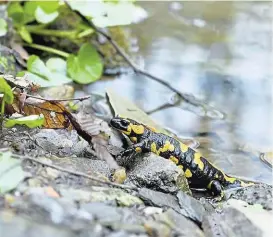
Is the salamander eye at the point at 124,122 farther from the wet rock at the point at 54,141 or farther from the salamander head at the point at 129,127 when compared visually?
the wet rock at the point at 54,141

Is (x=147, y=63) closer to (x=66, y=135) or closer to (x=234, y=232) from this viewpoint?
(x=66, y=135)

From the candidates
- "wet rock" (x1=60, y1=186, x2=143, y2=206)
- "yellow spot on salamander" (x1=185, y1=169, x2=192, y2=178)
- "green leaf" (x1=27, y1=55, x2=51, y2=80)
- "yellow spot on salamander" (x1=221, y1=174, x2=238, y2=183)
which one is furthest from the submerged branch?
"wet rock" (x1=60, y1=186, x2=143, y2=206)

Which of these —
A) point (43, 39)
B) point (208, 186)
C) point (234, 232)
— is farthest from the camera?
point (43, 39)

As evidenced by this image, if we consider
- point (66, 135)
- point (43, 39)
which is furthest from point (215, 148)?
point (43, 39)

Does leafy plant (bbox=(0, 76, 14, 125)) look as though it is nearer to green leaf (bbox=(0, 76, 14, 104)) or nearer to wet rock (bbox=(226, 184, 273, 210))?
green leaf (bbox=(0, 76, 14, 104))

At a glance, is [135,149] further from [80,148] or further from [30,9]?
[30,9]

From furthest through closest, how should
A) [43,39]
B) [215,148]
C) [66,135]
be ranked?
[43,39], [215,148], [66,135]
